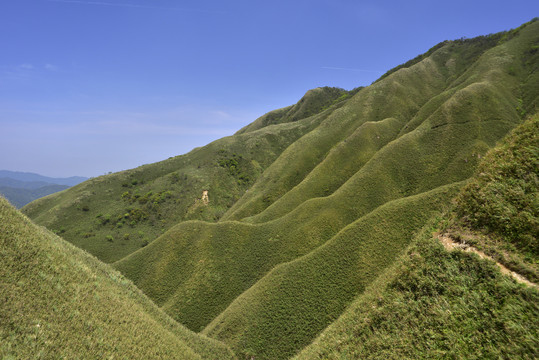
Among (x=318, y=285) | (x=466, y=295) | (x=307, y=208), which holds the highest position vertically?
(x=466, y=295)

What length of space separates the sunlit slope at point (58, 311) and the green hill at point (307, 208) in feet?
50.9

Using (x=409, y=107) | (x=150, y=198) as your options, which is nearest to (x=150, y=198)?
(x=150, y=198)

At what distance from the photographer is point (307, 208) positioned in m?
55.1

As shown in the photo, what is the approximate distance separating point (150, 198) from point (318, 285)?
9546cm

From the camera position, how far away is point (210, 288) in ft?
148

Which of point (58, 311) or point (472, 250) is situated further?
point (58, 311)

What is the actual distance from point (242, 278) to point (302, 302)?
18.6m

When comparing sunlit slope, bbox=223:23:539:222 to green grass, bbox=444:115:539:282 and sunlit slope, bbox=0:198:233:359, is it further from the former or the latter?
green grass, bbox=444:115:539:282

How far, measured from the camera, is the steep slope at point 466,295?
9250 mm

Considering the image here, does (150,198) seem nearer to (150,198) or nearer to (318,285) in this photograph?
(150,198)

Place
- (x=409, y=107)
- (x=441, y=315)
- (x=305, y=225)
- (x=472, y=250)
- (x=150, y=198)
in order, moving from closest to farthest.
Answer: (x=441, y=315), (x=472, y=250), (x=305, y=225), (x=150, y=198), (x=409, y=107)

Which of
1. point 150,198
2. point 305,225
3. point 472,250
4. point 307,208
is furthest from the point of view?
point 150,198

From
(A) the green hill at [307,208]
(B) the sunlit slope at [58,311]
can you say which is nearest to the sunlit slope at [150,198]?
(A) the green hill at [307,208]

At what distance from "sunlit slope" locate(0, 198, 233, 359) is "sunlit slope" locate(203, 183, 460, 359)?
12093mm
